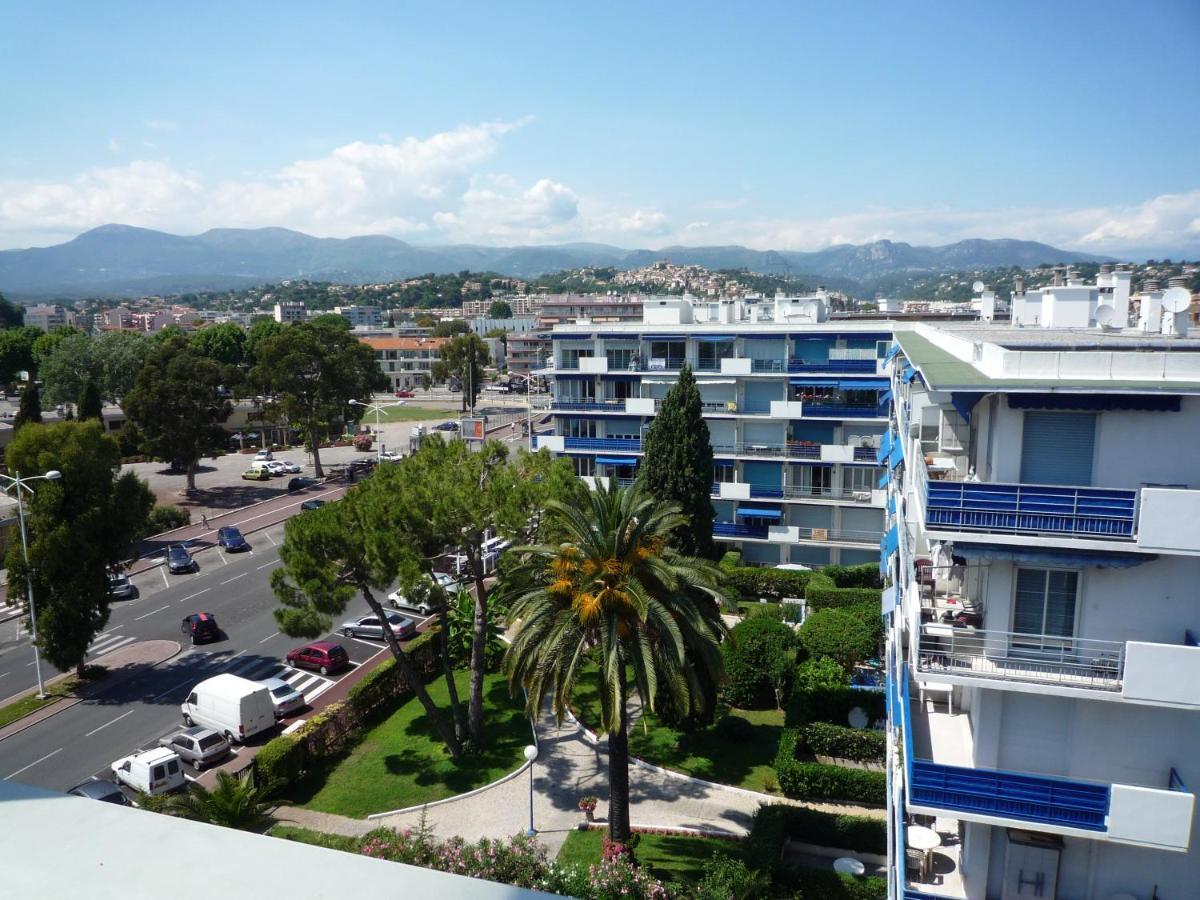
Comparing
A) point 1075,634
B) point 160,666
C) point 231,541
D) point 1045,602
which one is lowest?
point 160,666

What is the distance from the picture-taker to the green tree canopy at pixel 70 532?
28.8m

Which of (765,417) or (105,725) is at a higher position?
(765,417)

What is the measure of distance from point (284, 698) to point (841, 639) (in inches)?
751

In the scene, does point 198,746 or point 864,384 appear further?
point 864,384

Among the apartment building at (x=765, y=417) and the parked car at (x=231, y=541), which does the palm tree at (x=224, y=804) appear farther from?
the parked car at (x=231, y=541)

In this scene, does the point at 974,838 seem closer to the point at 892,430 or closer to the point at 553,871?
the point at 553,871

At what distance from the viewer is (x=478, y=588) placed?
24750mm

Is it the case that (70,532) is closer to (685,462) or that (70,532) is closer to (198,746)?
(198,746)

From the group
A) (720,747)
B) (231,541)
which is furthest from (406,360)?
(720,747)

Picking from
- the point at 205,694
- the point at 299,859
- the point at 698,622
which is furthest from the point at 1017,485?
the point at 205,694

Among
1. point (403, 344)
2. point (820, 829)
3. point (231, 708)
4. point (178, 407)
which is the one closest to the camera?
point (820, 829)

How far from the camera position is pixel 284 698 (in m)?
28.0

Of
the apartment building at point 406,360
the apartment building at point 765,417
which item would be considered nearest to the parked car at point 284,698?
the apartment building at point 765,417

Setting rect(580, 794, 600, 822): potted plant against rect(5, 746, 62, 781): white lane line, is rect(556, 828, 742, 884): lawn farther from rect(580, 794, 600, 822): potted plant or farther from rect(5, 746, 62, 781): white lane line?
rect(5, 746, 62, 781): white lane line
